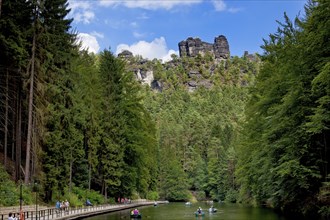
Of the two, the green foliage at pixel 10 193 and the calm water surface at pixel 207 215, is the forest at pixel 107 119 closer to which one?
the green foliage at pixel 10 193

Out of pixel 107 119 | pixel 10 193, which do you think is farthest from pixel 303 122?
pixel 107 119

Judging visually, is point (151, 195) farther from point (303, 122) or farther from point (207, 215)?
point (303, 122)

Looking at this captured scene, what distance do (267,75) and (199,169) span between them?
222ft

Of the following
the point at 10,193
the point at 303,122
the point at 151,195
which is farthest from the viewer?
the point at 151,195

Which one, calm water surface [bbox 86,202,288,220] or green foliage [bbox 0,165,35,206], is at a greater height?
green foliage [bbox 0,165,35,206]

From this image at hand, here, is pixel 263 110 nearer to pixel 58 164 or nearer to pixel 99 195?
pixel 58 164

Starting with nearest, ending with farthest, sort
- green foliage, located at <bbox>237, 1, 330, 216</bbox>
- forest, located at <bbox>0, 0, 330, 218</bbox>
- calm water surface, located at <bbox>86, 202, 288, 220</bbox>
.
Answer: green foliage, located at <bbox>237, 1, 330, 216</bbox> → forest, located at <bbox>0, 0, 330, 218</bbox> → calm water surface, located at <bbox>86, 202, 288, 220</bbox>

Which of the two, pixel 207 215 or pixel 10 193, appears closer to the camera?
pixel 10 193

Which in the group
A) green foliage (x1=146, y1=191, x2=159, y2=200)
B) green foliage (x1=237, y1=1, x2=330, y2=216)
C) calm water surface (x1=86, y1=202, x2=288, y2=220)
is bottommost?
green foliage (x1=146, y1=191, x2=159, y2=200)

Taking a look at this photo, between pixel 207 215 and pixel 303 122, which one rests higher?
pixel 303 122

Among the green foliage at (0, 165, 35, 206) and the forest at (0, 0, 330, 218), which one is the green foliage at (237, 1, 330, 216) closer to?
the forest at (0, 0, 330, 218)

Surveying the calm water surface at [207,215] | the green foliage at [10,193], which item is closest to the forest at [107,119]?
the green foliage at [10,193]

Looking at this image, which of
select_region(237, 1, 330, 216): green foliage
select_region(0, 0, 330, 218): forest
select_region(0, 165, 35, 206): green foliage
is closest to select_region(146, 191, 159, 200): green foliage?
select_region(0, 0, 330, 218): forest

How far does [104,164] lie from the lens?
176 feet
